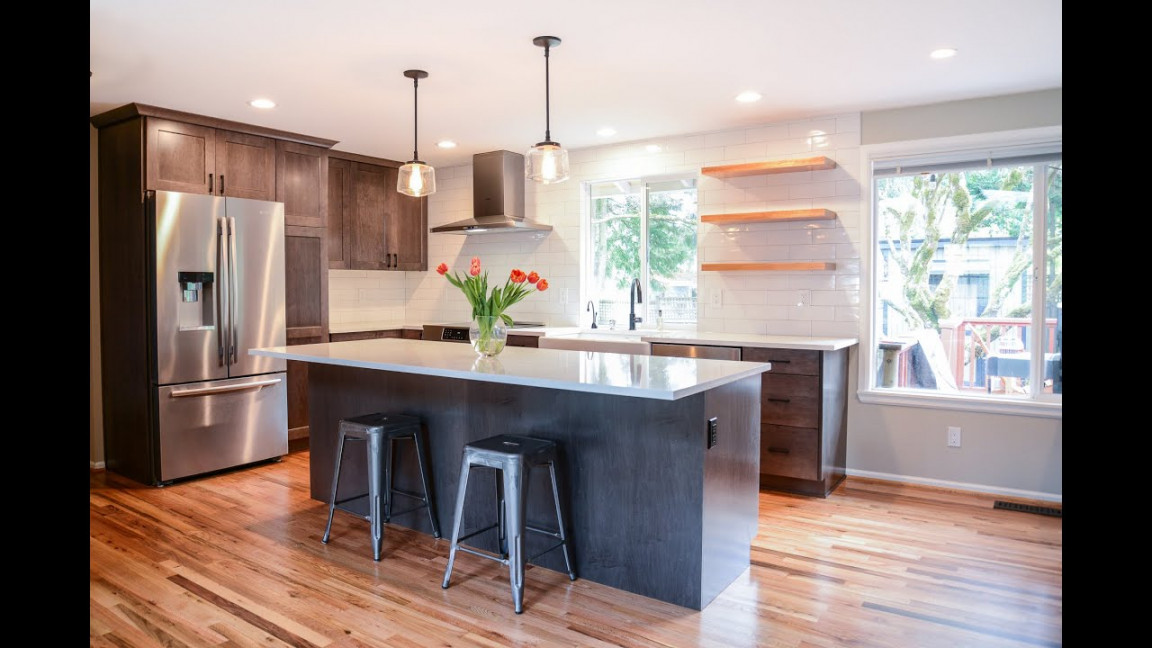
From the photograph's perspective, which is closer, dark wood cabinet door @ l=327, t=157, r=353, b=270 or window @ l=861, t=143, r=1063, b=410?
window @ l=861, t=143, r=1063, b=410

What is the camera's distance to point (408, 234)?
20.4ft

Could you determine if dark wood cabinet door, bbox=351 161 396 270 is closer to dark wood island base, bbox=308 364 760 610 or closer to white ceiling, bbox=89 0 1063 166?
white ceiling, bbox=89 0 1063 166

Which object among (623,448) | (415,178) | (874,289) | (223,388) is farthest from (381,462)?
(874,289)

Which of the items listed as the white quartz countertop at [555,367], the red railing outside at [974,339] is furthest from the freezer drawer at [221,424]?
the red railing outside at [974,339]

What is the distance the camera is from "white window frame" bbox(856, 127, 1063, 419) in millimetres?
3904

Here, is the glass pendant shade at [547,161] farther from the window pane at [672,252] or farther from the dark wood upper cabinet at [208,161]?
the dark wood upper cabinet at [208,161]

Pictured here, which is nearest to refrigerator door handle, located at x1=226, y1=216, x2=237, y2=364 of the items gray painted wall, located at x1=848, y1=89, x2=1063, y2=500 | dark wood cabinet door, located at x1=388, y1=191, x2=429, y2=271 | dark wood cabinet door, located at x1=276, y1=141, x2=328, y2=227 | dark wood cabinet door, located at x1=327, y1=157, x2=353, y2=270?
dark wood cabinet door, located at x1=276, y1=141, x2=328, y2=227

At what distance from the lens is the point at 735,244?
15.6 ft

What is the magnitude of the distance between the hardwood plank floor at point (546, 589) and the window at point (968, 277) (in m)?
0.85

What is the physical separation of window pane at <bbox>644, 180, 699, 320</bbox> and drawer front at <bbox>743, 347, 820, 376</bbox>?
3.32 ft

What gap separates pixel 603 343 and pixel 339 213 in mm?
2835

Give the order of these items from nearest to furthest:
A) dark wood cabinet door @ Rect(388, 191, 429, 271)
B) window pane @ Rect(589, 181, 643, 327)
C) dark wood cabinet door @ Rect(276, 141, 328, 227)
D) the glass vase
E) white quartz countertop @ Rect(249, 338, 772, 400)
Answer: white quartz countertop @ Rect(249, 338, 772, 400) < the glass vase < dark wood cabinet door @ Rect(276, 141, 328, 227) < window pane @ Rect(589, 181, 643, 327) < dark wood cabinet door @ Rect(388, 191, 429, 271)
